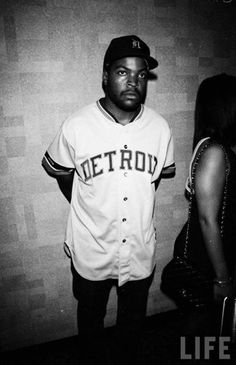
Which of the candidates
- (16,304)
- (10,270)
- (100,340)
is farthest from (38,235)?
(100,340)

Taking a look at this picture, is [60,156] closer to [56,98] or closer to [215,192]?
[56,98]

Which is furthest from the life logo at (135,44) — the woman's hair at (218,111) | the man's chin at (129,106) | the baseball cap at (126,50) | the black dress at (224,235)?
the black dress at (224,235)

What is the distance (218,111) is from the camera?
4.70 feet

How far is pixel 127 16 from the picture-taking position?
1630mm

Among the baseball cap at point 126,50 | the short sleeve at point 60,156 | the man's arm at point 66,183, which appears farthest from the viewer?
the man's arm at point 66,183

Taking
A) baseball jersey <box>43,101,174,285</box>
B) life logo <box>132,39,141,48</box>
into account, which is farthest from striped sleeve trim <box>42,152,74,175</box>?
life logo <box>132,39,141,48</box>

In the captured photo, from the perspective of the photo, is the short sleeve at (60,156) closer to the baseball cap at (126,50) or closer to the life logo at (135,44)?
the baseball cap at (126,50)

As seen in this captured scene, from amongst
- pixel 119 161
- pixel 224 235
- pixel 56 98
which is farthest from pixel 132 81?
pixel 224 235

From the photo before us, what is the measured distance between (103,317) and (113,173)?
0.97 meters

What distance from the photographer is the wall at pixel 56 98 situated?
1530mm

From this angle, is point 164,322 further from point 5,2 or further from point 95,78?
point 5,2

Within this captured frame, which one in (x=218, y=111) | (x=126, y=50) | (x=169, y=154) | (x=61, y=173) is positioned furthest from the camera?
(x=169, y=154)

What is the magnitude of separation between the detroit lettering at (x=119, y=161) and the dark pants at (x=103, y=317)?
0.65 metres

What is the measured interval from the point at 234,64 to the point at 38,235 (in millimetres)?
1840
